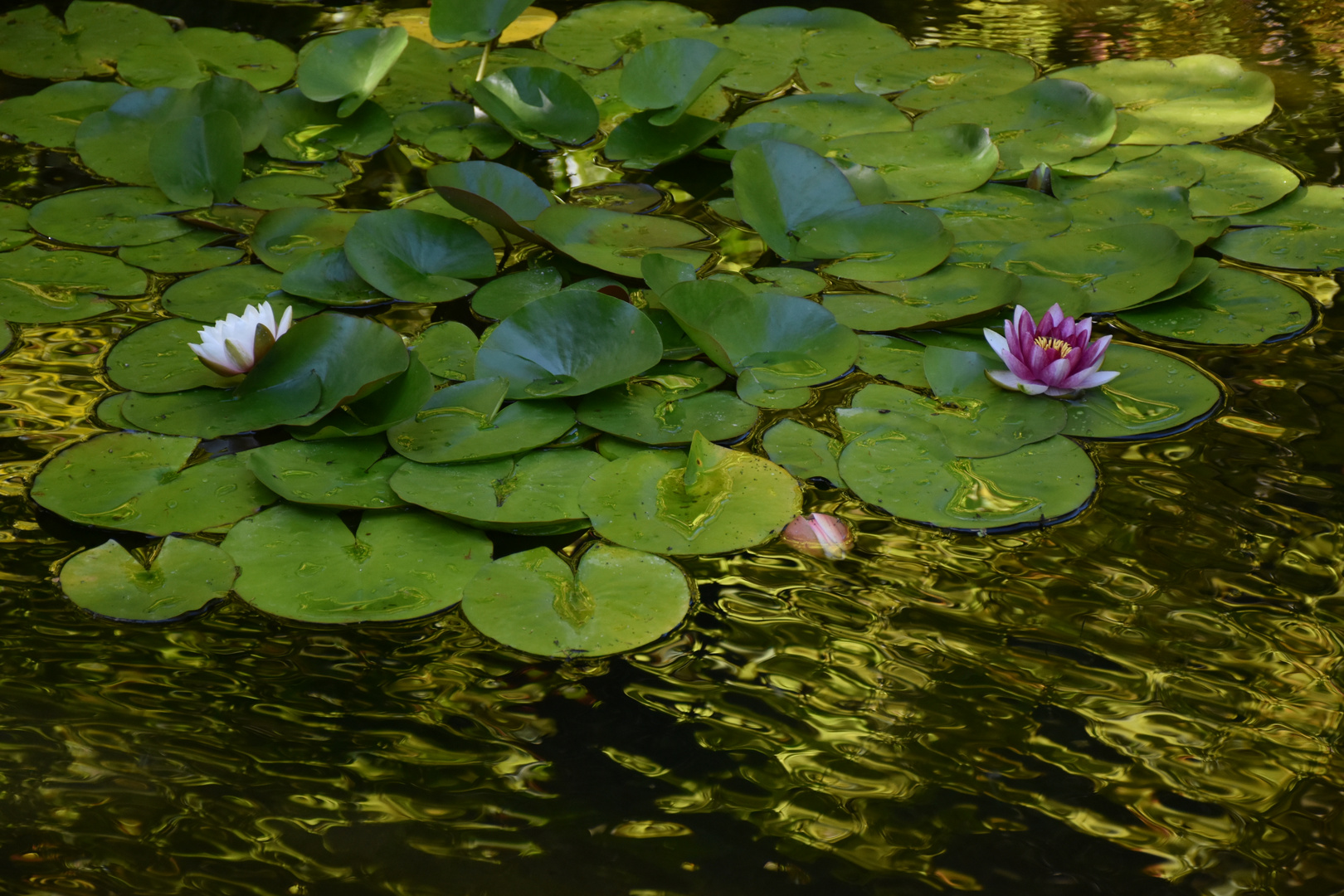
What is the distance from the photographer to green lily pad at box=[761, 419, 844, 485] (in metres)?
1.53

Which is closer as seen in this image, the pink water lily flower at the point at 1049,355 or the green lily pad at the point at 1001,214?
the pink water lily flower at the point at 1049,355

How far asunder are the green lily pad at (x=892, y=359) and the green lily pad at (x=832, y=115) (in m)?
0.81

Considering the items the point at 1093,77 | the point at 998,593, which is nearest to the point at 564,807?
the point at 998,593

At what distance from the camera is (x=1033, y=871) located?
3.43 ft

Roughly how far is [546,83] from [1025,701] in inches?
72.9

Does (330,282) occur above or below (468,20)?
below

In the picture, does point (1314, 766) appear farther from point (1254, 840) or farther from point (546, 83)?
point (546, 83)

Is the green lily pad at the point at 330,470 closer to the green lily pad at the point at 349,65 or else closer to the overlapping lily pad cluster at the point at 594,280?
the overlapping lily pad cluster at the point at 594,280

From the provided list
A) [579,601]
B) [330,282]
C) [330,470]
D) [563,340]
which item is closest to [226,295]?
[330,282]

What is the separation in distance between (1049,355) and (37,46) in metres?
2.81

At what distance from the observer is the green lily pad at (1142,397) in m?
1.61

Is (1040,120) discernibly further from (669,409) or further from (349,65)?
(349,65)

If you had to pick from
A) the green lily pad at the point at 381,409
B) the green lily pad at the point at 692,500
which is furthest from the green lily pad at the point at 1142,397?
the green lily pad at the point at 381,409

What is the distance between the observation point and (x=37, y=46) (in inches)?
112
